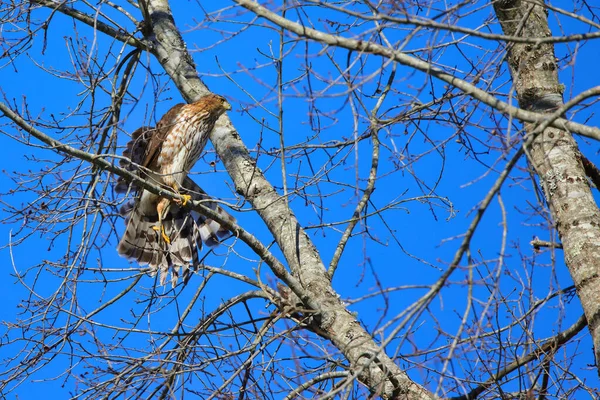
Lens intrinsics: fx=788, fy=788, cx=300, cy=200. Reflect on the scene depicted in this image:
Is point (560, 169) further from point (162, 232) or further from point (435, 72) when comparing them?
point (162, 232)

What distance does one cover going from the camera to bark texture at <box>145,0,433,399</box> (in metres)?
3.79

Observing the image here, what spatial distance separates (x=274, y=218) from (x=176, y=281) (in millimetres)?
1124

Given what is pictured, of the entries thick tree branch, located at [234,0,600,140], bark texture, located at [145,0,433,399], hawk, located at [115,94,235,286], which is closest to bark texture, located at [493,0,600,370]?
thick tree branch, located at [234,0,600,140]

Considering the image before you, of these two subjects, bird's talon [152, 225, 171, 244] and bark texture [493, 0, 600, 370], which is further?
bird's talon [152, 225, 171, 244]

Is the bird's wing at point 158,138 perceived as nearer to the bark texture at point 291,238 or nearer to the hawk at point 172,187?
the hawk at point 172,187

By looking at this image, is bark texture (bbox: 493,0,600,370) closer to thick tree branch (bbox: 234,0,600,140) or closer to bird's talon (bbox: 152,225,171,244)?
thick tree branch (bbox: 234,0,600,140)

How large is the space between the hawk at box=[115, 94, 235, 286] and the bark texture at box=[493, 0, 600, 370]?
97.8 inches

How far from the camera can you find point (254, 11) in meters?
3.24

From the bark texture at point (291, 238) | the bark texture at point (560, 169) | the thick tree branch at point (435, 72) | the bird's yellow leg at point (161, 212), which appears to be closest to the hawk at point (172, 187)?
the bird's yellow leg at point (161, 212)

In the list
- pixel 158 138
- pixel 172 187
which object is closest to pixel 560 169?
pixel 172 187

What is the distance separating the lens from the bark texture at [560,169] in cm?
368

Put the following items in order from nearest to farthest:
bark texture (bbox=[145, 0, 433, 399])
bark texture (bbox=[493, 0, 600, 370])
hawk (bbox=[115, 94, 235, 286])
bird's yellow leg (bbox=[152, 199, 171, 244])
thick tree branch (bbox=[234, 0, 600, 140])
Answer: thick tree branch (bbox=[234, 0, 600, 140])
bark texture (bbox=[493, 0, 600, 370])
bark texture (bbox=[145, 0, 433, 399])
hawk (bbox=[115, 94, 235, 286])
bird's yellow leg (bbox=[152, 199, 171, 244])

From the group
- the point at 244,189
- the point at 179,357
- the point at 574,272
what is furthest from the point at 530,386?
the point at 244,189

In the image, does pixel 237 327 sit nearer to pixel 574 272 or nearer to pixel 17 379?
pixel 17 379
